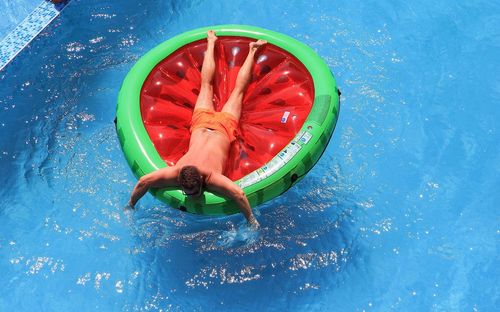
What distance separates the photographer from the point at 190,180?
3438 mm

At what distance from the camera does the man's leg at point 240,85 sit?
14.4 feet

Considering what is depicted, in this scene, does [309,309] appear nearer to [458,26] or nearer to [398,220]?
[398,220]

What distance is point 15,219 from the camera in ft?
15.2

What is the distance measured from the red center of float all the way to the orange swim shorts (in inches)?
4.6

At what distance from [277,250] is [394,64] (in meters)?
2.47

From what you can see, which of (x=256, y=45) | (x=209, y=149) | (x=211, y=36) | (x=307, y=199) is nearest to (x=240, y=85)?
(x=256, y=45)

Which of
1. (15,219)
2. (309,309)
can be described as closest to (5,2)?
(15,219)

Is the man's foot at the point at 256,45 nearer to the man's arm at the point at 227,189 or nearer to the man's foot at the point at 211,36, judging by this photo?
the man's foot at the point at 211,36

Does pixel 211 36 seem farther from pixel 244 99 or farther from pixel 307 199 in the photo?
pixel 307 199

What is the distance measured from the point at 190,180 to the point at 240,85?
4.31 ft

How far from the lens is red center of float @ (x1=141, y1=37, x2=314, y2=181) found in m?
4.21

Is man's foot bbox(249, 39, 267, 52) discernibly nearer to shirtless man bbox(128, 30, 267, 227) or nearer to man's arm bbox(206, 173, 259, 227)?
shirtless man bbox(128, 30, 267, 227)

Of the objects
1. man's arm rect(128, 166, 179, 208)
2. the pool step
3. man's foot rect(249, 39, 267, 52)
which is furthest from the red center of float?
the pool step

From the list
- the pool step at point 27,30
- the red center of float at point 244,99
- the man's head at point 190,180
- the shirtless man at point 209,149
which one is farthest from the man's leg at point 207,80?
the pool step at point 27,30
